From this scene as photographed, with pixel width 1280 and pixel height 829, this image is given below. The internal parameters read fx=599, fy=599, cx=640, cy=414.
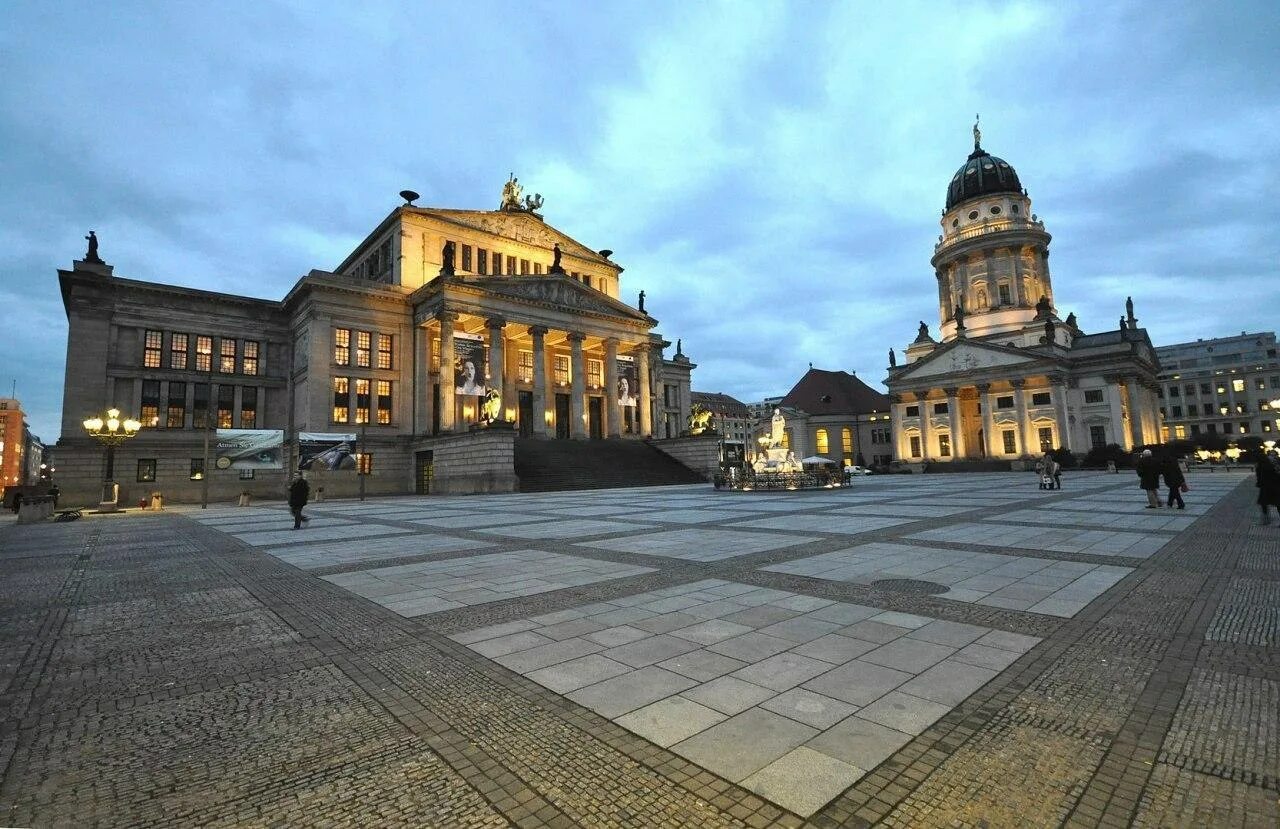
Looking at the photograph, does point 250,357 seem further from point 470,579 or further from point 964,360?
point 964,360

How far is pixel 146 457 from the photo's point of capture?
41281 mm

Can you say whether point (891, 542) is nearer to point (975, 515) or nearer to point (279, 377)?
point (975, 515)

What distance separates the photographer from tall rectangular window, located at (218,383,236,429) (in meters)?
45.0

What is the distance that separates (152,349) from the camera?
42719mm

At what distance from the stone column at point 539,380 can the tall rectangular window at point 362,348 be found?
12.3 m

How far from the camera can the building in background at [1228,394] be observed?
298 feet

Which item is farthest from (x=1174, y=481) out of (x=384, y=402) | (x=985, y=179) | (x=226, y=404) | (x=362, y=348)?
(x=985, y=179)

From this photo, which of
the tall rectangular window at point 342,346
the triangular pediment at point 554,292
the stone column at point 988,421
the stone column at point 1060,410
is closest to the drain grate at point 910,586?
the triangular pediment at point 554,292

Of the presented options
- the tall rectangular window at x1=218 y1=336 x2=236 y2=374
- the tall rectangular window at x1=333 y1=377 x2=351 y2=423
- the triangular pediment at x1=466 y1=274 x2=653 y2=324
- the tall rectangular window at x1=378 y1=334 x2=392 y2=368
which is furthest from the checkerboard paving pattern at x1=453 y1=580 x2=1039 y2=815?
the tall rectangular window at x1=218 y1=336 x2=236 y2=374

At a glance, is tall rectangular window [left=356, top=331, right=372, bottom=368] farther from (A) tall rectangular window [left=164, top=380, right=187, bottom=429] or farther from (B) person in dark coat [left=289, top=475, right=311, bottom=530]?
(B) person in dark coat [left=289, top=475, right=311, bottom=530]

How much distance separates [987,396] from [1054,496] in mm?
51663

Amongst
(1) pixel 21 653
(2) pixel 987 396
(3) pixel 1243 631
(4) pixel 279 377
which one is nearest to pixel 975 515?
(3) pixel 1243 631

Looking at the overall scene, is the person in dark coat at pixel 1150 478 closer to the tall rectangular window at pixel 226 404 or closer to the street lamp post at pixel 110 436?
the street lamp post at pixel 110 436

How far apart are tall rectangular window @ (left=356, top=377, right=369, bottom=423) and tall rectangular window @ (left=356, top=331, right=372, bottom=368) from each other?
1234 millimetres
